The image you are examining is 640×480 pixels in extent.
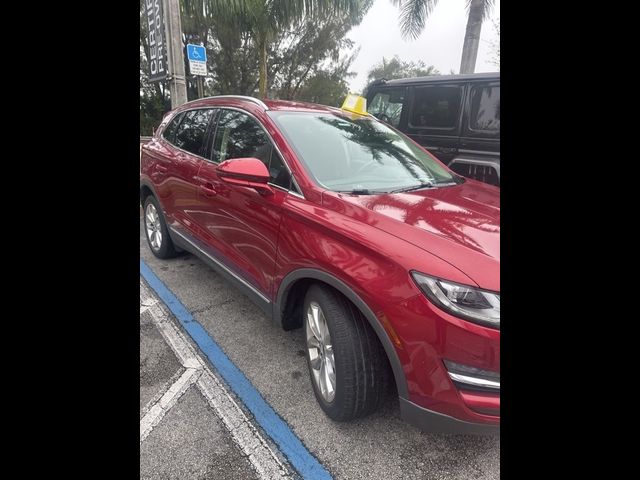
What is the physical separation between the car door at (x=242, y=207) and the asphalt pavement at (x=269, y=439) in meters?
0.52

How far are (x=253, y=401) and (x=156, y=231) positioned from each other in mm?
2708

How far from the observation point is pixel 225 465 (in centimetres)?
177

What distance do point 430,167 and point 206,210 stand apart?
5.71 feet

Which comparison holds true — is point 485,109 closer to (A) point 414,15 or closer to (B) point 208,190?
(B) point 208,190

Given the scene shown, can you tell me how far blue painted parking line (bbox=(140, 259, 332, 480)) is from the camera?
180cm

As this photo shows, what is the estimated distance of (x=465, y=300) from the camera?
143 centimetres

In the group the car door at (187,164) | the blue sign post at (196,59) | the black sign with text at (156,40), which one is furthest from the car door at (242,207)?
the black sign with text at (156,40)

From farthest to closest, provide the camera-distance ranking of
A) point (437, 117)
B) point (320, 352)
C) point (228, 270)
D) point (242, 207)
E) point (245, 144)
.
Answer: point (437, 117), point (228, 270), point (245, 144), point (242, 207), point (320, 352)

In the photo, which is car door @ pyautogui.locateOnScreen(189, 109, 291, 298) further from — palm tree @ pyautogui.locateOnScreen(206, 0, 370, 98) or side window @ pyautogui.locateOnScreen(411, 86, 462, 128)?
palm tree @ pyautogui.locateOnScreen(206, 0, 370, 98)

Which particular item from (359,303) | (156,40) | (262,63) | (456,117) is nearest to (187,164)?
(359,303)

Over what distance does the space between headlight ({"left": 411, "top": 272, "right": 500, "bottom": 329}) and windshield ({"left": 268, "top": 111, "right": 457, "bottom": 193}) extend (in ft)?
2.86

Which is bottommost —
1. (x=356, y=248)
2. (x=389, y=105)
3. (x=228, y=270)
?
(x=228, y=270)
